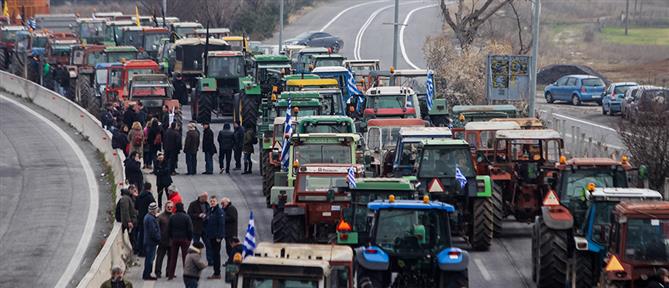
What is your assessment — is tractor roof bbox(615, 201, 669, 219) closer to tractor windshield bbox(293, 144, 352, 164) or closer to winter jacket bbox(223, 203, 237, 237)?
winter jacket bbox(223, 203, 237, 237)

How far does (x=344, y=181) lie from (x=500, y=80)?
1698cm

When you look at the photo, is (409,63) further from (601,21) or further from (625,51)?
(601,21)

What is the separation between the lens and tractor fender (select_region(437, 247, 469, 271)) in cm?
1869

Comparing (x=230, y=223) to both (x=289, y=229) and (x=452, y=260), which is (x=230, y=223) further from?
(x=452, y=260)

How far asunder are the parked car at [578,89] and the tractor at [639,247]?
39243mm

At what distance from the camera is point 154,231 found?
2327 centimetres

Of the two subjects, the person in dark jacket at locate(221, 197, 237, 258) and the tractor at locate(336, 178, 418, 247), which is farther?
the person in dark jacket at locate(221, 197, 237, 258)

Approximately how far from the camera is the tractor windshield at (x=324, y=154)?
88.0 feet

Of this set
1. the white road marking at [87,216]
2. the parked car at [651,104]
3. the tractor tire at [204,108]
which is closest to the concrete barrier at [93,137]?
the white road marking at [87,216]

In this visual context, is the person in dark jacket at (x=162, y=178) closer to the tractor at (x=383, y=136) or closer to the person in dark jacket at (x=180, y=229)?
the tractor at (x=383, y=136)

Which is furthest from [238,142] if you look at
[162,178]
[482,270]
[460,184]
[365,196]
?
[365,196]

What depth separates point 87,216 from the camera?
33156 millimetres

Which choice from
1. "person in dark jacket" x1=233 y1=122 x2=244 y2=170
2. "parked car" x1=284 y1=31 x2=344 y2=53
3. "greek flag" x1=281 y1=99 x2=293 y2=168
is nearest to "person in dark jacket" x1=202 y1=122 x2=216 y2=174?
"person in dark jacket" x1=233 y1=122 x2=244 y2=170

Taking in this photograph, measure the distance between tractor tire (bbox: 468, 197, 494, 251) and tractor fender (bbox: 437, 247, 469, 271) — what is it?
6.20 metres
